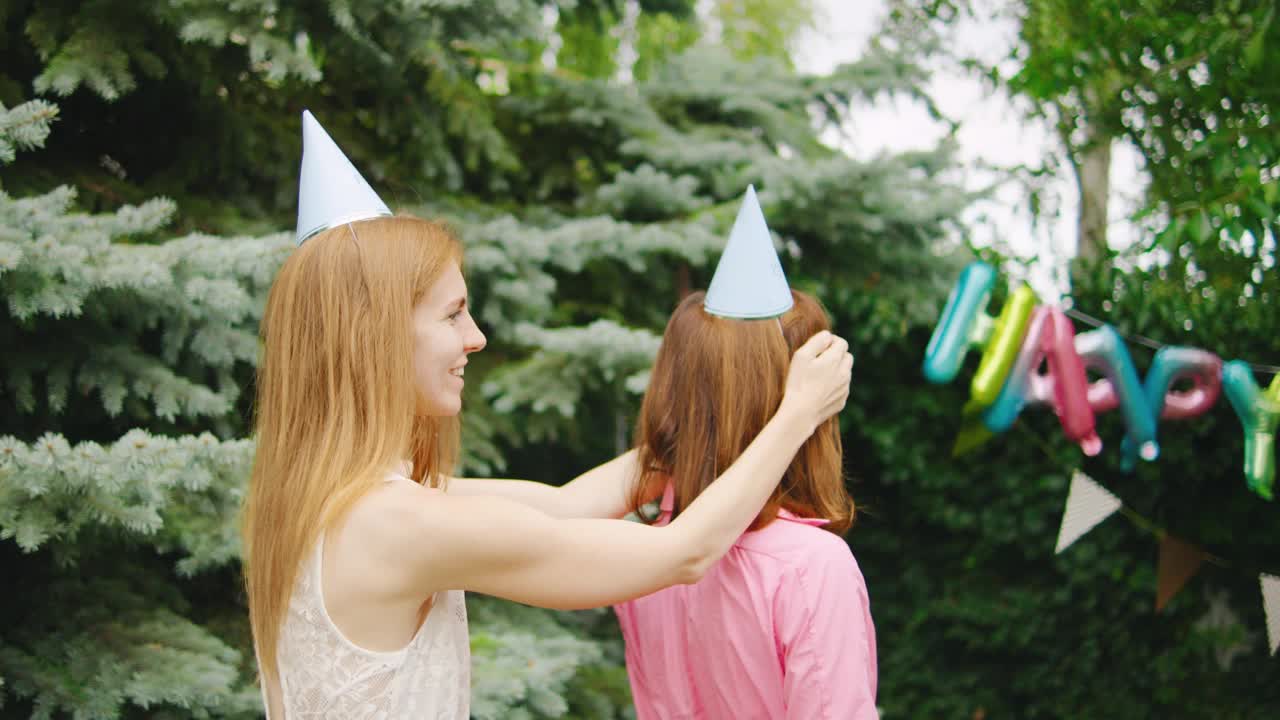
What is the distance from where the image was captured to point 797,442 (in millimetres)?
1495

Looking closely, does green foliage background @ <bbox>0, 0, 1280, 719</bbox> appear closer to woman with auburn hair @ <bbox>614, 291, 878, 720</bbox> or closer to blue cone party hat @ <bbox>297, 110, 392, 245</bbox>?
blue cone party hat @ <bbox>297, 110, 392, 245</bbox>

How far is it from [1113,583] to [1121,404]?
1704 mm

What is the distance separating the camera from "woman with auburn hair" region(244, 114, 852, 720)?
132 cm

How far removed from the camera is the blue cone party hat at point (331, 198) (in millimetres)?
1470

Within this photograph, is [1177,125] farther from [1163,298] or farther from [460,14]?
[460,14]

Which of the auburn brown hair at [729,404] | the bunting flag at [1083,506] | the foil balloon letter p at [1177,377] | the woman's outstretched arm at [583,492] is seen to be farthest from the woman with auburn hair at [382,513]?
the bunting flag at [1083,506]

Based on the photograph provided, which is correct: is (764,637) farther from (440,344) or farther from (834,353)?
(440,344)

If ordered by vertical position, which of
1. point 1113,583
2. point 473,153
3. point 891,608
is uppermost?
point 473,153

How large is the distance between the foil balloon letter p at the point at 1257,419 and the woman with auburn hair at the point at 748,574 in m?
1.72

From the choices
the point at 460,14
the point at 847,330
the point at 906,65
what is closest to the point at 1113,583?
the point at 847,330

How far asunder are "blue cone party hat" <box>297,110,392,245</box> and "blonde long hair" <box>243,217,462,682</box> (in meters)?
0.04

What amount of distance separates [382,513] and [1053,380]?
92.6 inches

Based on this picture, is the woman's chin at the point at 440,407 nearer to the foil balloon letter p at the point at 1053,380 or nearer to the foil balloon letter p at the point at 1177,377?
the foil balloon letter p at the point at 1053,380

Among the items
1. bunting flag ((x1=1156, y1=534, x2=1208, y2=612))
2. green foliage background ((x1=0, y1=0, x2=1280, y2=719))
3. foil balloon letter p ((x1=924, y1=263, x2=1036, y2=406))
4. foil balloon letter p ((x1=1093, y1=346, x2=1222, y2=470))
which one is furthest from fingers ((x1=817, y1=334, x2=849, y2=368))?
bunting flag ((x1=1156, y1=534, x2=1208, y2=612))
